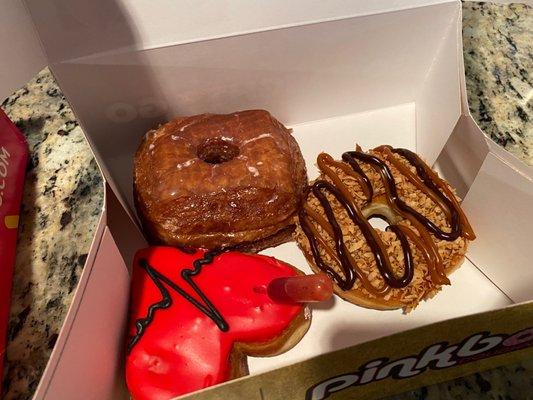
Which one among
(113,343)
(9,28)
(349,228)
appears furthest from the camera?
(349,228)

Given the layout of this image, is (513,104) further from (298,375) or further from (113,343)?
(113,343)

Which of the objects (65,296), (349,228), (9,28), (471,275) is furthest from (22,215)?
(471,275)

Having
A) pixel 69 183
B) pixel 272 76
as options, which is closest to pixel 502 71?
pixel 272 76

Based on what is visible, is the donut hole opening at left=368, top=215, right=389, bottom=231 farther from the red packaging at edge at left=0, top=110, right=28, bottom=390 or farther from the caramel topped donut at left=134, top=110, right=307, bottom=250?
the red packaging at edge at left=0, top=110, right=28, bottom=390

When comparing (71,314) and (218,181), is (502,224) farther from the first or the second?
(71,314)

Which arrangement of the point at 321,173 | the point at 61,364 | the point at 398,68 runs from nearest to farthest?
the point at 61,364, the point at 321,173, the point at 398,68

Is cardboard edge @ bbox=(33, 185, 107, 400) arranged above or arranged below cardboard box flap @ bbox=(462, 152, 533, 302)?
above

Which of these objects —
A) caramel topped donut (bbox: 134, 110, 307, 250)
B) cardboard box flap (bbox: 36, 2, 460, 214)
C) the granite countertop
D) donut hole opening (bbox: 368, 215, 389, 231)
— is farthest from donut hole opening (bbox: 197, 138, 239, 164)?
donut hole opening (bbox: 368, 215, 389, 231)
